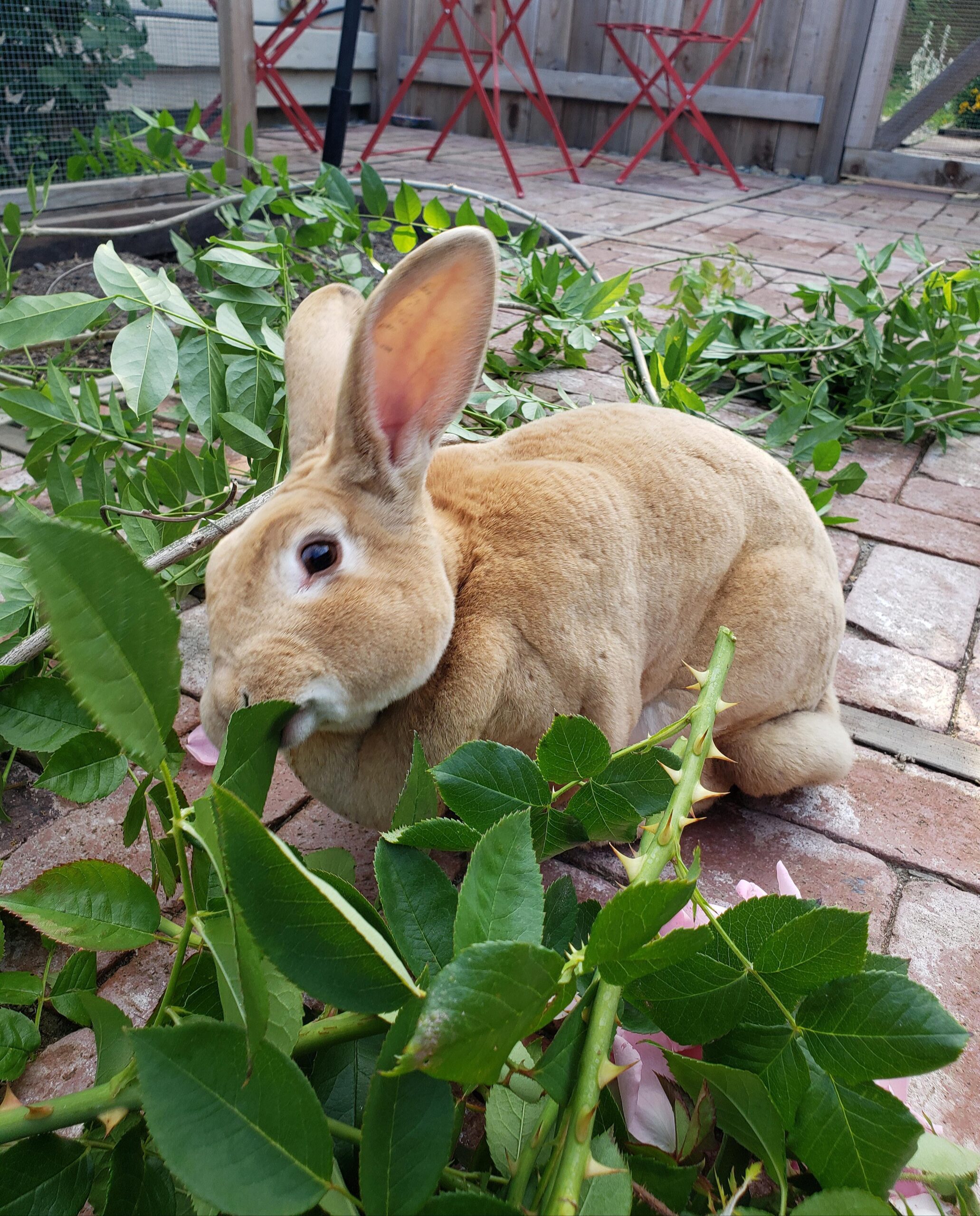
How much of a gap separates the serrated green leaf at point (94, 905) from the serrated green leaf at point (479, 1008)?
457mm

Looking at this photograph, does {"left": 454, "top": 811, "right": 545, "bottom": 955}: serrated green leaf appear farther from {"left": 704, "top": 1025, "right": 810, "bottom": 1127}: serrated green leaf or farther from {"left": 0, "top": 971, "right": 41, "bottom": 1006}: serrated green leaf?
{"left": 0, "top": 971, "right": 41, "bottom": 1006}: serrated green leaf

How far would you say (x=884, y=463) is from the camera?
376cm

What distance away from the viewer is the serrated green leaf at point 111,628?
64 cm

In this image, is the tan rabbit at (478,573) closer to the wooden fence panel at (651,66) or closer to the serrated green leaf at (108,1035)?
the serrated green leaf at (108,1035)

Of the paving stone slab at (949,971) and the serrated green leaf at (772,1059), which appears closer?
the serrated green leaf at (772,1059)

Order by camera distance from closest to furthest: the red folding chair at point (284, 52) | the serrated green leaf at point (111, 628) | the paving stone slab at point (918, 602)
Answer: the serrated green leaf at point (111, 628) → the paving stone slab at point (918, 602) → the red folding chair at point (284, 52)

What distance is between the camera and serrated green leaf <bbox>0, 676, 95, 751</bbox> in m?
1.49

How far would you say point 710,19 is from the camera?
11094mm

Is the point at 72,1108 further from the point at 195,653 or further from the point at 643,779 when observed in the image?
the point at 195,653

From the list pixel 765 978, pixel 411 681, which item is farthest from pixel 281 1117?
pixel 411 681

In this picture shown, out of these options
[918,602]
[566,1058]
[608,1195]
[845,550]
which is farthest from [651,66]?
[608,1195]

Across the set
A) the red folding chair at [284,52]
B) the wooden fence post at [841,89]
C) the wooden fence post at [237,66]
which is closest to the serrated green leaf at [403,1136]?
the wooden fence post at [237,66]

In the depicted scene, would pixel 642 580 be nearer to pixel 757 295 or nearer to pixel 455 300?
pixel 455 300

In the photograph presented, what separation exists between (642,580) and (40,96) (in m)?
4.95
